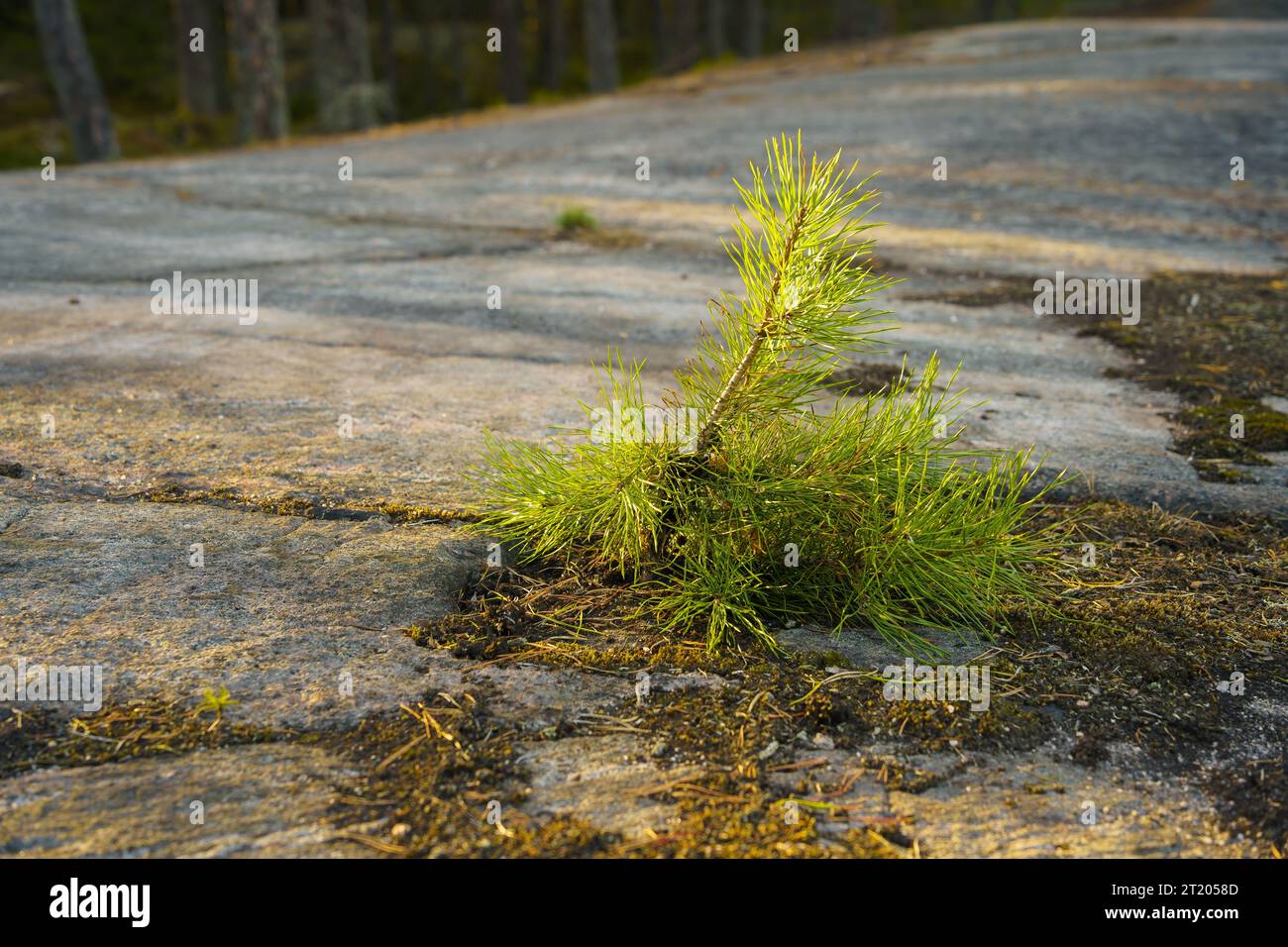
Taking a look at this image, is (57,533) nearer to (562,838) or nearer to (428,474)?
(428,474)

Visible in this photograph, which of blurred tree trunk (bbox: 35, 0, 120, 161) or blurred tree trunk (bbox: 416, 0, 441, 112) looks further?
blurred tree trunk (bbox: 416, 0, 441, 112)

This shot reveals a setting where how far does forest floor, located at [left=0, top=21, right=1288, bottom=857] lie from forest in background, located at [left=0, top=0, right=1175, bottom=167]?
6.96m

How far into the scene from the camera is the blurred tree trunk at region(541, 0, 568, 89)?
77.6 ft

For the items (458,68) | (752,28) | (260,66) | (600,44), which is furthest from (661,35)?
(260,66)

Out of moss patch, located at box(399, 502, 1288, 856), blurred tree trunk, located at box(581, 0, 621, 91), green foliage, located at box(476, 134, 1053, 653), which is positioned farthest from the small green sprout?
blurred tree trunk, located at box(581, 0, 621, 91)

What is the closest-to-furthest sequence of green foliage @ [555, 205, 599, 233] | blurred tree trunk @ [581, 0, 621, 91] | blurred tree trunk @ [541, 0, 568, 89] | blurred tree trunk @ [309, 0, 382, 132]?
1. green foliage @ [555, 205, 599, 233]
2. blurred tree trunk @ [309, 0, 382, 132]
3. blurred tree trunk @ [581, 0, 621, 91]
4. blurred tree trunk @ [541, 0, 568, 89]

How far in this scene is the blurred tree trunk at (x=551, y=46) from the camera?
77.6 feet

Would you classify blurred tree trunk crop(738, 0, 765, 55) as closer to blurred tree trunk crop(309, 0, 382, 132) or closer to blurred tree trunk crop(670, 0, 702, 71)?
blurred tree trunk crop(670, 0, 702, 71)

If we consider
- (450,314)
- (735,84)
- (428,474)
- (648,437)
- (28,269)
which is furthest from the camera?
(735,84)

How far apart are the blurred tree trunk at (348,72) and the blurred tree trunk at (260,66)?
0.70 m

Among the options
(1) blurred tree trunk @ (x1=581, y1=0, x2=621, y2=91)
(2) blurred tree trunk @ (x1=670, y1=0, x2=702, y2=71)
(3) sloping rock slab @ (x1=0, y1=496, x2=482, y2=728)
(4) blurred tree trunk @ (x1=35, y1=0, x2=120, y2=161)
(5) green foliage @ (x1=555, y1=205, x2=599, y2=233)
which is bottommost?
(3) sloping rock slab @ (x1=0, y1=496, x2=482, y2=728)

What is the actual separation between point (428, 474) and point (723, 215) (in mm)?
4611

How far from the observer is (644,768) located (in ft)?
6.88

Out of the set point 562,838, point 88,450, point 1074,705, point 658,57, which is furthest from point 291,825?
point 658,57
